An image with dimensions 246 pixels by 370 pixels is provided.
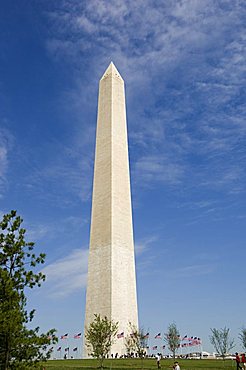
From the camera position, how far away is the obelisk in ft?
158

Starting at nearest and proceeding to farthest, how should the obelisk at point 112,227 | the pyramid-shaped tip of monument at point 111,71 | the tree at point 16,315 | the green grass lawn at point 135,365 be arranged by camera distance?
the tree at point 16,315, the green grass lawn at point 135,365, the obelisk at point 112,227, the pyramid-shaped tip of monument at point 111,71

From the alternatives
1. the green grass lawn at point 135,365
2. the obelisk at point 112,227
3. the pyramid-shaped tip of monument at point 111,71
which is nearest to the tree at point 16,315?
the green grass lawn at point 135,365

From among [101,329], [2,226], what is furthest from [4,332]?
[101,329]

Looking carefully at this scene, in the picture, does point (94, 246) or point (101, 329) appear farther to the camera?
point (94, 246)

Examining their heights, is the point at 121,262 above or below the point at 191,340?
above

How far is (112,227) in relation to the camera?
164 ft

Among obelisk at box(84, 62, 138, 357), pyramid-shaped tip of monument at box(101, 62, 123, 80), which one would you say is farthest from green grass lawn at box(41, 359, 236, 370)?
pyramid-shaped tip of monument at box(101, 62, 123, 80)

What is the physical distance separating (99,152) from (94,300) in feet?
57.8

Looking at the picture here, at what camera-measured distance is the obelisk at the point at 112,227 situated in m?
48.2

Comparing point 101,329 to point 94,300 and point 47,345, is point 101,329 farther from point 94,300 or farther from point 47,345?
point 47,345

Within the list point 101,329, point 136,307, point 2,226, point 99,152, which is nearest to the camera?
point 2,226

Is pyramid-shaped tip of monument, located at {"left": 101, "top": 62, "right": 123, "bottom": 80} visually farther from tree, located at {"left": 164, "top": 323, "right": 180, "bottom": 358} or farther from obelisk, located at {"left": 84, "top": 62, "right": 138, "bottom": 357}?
tree, located at {"left": 164, "top": 323, "right": 180, "bottom": 358}

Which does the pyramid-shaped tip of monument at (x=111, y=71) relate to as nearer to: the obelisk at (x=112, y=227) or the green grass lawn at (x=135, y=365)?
the obelisk at (x=112, y=227)

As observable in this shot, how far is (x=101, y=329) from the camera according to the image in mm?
34438
